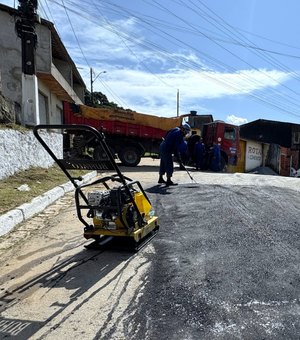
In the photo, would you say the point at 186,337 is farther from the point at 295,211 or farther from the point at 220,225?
the point at 295,211

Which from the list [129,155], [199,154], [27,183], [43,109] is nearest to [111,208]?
[27,183]

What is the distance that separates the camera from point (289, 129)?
4169cm

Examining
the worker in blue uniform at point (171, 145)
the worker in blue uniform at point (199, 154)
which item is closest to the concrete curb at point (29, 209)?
the worker in blue uniform at point (171, 145)

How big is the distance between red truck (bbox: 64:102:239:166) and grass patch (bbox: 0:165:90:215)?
547 cm

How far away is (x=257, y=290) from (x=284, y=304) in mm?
344

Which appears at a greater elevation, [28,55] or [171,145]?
[28,55]

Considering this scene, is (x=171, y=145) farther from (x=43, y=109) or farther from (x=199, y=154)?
(x=43, y=109)

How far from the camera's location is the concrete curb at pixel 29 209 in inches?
240

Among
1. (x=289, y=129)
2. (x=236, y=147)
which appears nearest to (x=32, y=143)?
(x=236, y=147)

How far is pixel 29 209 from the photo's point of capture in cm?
711

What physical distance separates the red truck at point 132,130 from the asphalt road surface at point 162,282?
11.3 m

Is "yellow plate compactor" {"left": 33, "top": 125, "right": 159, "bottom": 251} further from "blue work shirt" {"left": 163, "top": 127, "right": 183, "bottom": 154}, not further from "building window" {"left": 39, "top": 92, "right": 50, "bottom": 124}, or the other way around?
"building window" {"left": 39, "top": 92, "right": 50, "bottom": 124}

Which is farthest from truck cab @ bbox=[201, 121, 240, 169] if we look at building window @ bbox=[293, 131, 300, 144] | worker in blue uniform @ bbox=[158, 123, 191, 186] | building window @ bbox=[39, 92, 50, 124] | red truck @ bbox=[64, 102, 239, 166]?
building window @ bbox=[293, 131, 300, 144]

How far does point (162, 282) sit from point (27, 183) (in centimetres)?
616
